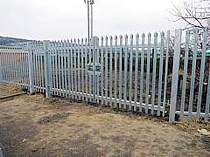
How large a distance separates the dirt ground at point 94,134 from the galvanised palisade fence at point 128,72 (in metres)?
0.47

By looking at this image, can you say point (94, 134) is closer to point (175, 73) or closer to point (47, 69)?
point (175, 73)

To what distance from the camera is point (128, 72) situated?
543 centimetres

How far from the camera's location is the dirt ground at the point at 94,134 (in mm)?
3281

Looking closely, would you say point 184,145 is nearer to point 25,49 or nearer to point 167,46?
point 167,46

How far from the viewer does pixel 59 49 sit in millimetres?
6660

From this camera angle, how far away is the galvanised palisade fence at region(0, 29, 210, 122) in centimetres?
436

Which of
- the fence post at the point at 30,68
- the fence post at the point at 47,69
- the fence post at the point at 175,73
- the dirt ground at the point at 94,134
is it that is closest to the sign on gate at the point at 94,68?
the dirt ground at the point at 94,134

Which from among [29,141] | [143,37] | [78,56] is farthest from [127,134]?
[78,56]

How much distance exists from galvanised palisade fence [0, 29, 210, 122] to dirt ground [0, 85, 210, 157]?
474mm

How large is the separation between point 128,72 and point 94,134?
214cm

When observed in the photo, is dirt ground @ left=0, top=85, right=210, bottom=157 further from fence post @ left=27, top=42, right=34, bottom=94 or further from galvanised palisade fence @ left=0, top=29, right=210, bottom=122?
fence post @ left=27, top=42, right=34, bottom=94

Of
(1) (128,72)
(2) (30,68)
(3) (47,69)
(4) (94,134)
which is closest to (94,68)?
(1) (128,72)

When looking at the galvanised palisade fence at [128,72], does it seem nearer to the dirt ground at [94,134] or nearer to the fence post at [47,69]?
the fence post at [47,69]

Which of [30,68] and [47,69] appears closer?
[47,69]
